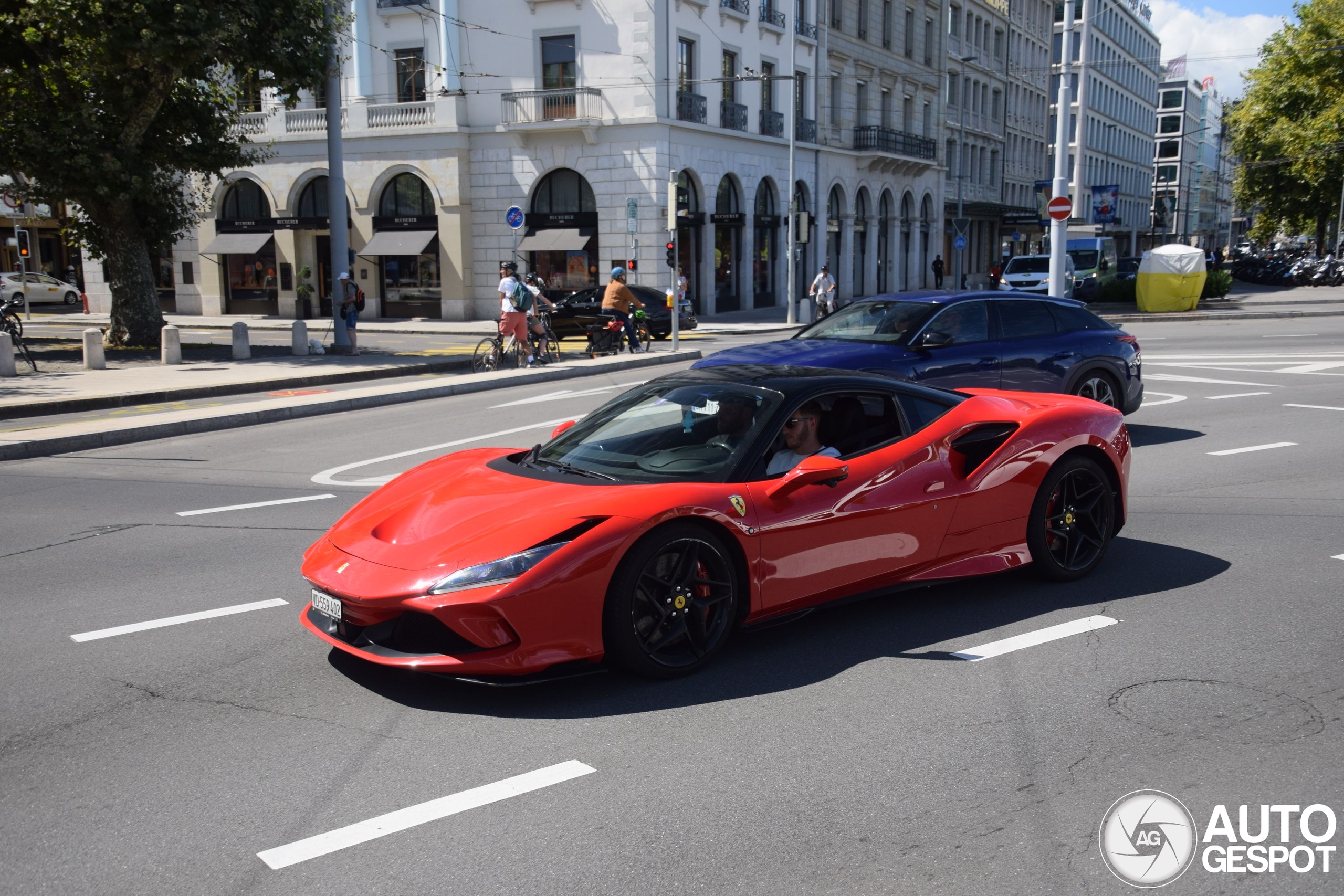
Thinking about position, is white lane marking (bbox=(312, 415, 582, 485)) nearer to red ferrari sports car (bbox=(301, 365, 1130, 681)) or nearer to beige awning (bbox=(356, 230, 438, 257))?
red ferrari sports car (bbox=(301, 365, 1130, 681))

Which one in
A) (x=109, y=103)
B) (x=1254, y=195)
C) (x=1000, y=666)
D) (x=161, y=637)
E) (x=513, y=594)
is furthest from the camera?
(x=1254, y=195)

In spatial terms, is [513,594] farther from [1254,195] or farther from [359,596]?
[1254,195]

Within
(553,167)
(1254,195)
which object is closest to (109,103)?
(553,167)

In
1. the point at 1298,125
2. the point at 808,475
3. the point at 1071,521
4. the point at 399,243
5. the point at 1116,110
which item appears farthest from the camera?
the point at 1116,110

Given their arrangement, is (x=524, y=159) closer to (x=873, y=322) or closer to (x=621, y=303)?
(x=621, y=303)

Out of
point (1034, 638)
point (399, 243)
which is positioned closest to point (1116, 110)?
point (399, 243)

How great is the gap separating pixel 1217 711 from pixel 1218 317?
3355 centimetres

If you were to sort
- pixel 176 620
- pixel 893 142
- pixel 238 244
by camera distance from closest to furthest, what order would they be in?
1. pixel 176 620
2. pixel 238 244
3. pixel 893 142

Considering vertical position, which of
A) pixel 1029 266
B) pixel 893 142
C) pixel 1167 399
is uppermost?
pixel 893 142

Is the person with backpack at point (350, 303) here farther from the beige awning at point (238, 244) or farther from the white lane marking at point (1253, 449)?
the beige awning at point (238, 244)

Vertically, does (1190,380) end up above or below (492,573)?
below

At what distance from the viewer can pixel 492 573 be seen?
440 cm

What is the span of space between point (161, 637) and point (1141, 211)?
12581cm

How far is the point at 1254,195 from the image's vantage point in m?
69.4
